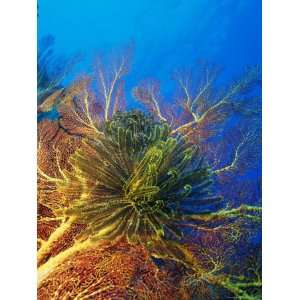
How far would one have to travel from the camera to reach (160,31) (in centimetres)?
214

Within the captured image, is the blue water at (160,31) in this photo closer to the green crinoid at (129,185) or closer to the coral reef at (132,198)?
the coral reef at (132,198)

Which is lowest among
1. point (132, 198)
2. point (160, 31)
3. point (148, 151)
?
point (132, 198)

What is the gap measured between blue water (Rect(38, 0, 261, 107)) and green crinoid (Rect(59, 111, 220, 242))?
0.23 m

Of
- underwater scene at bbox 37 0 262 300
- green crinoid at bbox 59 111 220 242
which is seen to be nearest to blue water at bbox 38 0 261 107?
underwater scene at bbox 37 0 262 300

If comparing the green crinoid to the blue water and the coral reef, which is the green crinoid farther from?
the blue water

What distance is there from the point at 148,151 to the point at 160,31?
65 cm

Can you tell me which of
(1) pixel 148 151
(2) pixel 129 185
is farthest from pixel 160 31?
(2) pixel 129 185

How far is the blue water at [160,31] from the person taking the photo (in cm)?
211

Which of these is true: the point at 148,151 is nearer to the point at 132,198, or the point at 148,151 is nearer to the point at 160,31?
the point at 132,198

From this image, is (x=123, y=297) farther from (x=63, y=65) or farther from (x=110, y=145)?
(x=63, y=65)

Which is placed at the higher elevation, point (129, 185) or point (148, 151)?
point (148, 151)

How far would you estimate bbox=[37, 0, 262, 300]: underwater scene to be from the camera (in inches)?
82.8
